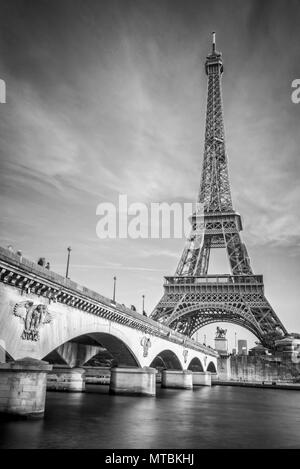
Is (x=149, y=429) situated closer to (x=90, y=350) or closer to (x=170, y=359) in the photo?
(x=90, y=350)

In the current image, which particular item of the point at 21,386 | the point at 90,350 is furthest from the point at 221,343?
the point at 21,386

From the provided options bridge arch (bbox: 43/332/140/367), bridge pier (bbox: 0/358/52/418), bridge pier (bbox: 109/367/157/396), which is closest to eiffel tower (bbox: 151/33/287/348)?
bridge arch (bbox: 43/332/140/367)

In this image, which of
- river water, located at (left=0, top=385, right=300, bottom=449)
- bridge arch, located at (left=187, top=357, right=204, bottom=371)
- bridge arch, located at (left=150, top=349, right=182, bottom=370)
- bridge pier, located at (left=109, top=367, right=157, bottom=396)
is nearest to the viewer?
river water, located at (left=0, top=385, right=300, bottom=449)

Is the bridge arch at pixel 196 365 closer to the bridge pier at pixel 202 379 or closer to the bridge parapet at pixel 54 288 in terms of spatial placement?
the bridge pier at pixel 202 379

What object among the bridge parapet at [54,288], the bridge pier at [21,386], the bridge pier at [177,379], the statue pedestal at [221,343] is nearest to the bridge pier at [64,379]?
the bridge parapet at [54,288]

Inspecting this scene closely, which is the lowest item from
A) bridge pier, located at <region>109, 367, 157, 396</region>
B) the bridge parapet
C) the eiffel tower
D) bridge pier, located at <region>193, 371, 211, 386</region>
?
bridge pier, located at <region>193, 371, 211, 386</region>

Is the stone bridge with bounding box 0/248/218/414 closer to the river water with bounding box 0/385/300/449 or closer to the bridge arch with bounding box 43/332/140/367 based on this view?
the bridge arch with bounding box 43/332/140/367

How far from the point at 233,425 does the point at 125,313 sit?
530 inches

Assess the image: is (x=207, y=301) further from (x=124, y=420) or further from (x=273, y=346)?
(x=124, y=420)

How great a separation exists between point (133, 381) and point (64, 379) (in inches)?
423

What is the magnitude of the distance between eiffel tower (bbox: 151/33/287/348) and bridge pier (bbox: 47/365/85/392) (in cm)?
3178

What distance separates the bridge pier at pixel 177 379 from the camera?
5829 centimetres

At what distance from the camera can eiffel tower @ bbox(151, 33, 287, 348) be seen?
79.4 m

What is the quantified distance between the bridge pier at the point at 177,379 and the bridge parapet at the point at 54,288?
84.5 ft
